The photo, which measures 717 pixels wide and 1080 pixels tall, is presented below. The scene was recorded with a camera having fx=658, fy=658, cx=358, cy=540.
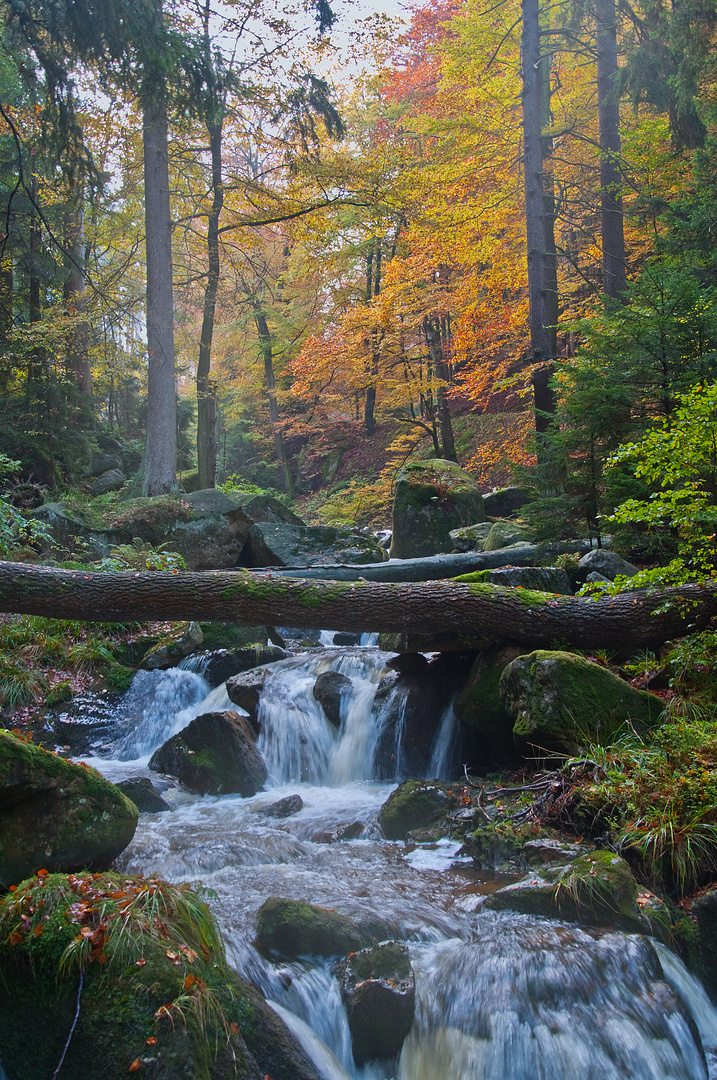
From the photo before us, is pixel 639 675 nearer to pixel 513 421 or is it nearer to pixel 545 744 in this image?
pixel 545 744

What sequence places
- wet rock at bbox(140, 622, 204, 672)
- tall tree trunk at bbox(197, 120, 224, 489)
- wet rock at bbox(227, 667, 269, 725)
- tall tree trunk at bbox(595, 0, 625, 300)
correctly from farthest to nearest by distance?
tall tree trunk at bbox(197, 120, 224, 489) < tall tree trunk at bbox(595, 0, 625, 300) < wet rock at bbox(140, 622, 204, 672) < wet rock at bbox(227, 667, 269, 725)

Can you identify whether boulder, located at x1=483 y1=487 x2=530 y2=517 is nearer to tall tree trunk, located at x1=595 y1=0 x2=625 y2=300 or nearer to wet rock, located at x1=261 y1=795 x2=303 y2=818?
tall tree trunk, located at x1=595 y1=0 x2=625 y2=300

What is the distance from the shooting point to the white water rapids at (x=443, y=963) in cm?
328

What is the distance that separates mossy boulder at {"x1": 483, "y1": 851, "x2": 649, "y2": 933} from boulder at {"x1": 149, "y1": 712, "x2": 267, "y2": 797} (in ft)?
11.5

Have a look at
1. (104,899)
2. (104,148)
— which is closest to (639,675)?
(104,899)

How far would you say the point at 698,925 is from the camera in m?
3.67

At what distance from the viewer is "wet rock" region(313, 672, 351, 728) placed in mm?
7836

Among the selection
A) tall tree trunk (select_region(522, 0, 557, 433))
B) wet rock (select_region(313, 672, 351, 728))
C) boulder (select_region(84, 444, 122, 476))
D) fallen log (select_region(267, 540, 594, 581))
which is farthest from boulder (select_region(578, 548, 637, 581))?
boulder (select_region(84, 444, 122, 476))

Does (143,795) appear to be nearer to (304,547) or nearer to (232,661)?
(232,661)

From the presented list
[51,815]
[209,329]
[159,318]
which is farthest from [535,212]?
[51,815]

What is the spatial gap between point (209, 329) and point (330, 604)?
11722 mm

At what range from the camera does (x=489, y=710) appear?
6.23 metres

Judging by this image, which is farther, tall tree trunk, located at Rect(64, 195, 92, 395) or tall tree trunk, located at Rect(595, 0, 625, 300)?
tall tree trunk, located at Rect(64, 195, 92, 395)

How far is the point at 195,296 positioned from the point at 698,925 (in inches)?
745
